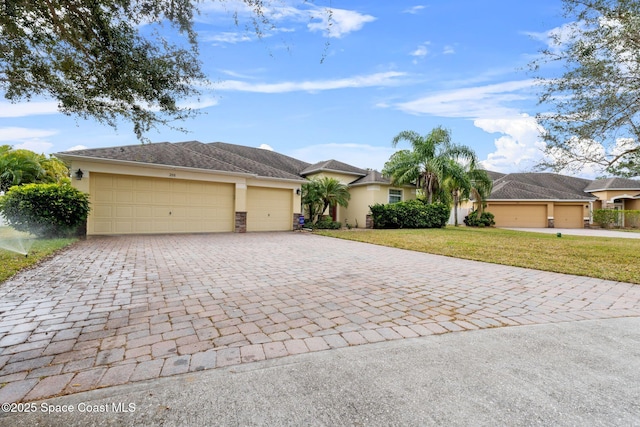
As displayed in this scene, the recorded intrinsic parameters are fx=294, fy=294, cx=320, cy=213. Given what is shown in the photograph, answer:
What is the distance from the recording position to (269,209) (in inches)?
590

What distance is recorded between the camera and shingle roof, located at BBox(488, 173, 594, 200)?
25.2 metres

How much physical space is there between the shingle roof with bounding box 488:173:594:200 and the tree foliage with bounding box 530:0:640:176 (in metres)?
15.8

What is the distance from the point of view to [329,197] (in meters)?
15.9

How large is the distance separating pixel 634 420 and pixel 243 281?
4.30 m

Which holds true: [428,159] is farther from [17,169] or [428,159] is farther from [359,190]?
[17,169]

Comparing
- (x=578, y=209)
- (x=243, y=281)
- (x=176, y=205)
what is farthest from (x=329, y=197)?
(x=578, y=209)

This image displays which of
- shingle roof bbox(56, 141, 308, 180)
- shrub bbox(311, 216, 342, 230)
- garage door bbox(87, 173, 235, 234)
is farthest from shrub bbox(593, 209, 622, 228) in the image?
garage door bbox(87, 173, 235, 234)

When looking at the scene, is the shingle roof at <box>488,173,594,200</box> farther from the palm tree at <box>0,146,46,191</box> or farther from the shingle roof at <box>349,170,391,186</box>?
the palm tree at <box>0,146,46,191</box>

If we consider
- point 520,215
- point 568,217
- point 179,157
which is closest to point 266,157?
point 179,157

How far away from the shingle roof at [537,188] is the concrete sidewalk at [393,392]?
24173 mm

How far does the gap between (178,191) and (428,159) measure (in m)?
14.2

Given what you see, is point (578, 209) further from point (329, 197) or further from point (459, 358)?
point (459, 358)

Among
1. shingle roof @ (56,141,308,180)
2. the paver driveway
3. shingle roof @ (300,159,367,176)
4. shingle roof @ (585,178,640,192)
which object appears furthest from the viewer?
shingle roof @ (585,178,640,192)

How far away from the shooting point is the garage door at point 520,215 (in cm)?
2509
